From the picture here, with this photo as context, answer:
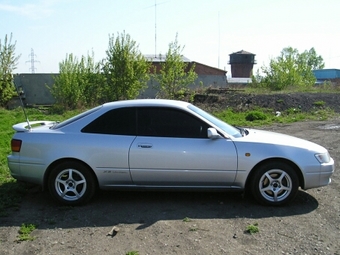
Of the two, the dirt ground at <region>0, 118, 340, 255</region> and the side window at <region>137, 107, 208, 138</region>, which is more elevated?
the side window at <region>137, 107, 208, 138</region>

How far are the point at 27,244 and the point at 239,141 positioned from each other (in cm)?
304

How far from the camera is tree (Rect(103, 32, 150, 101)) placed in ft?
65.8

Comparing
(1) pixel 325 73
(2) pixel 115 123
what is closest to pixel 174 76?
(2) pixel 115 123

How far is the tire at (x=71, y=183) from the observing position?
209 inches

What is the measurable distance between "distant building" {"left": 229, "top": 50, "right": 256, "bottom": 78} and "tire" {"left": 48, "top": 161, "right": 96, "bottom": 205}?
3166 inches

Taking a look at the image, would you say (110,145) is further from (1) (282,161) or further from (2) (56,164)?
(1) (282,161)

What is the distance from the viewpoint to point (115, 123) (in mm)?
5449

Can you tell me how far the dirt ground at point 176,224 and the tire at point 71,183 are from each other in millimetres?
146

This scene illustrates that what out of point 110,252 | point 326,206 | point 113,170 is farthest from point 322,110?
point 110,252

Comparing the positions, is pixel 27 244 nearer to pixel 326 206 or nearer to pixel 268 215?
pixel 268 215

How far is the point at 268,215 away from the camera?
195 inches

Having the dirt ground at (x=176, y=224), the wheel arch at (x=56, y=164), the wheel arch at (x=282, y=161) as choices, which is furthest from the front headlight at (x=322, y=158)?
the wheel arch at (x=56, y=164)

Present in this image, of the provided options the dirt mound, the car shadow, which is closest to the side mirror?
the car shadow

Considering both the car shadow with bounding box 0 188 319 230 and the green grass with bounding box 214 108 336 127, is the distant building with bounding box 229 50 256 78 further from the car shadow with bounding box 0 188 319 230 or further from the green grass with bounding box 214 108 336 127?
the car shadow with bounding box 0 188 319 230
